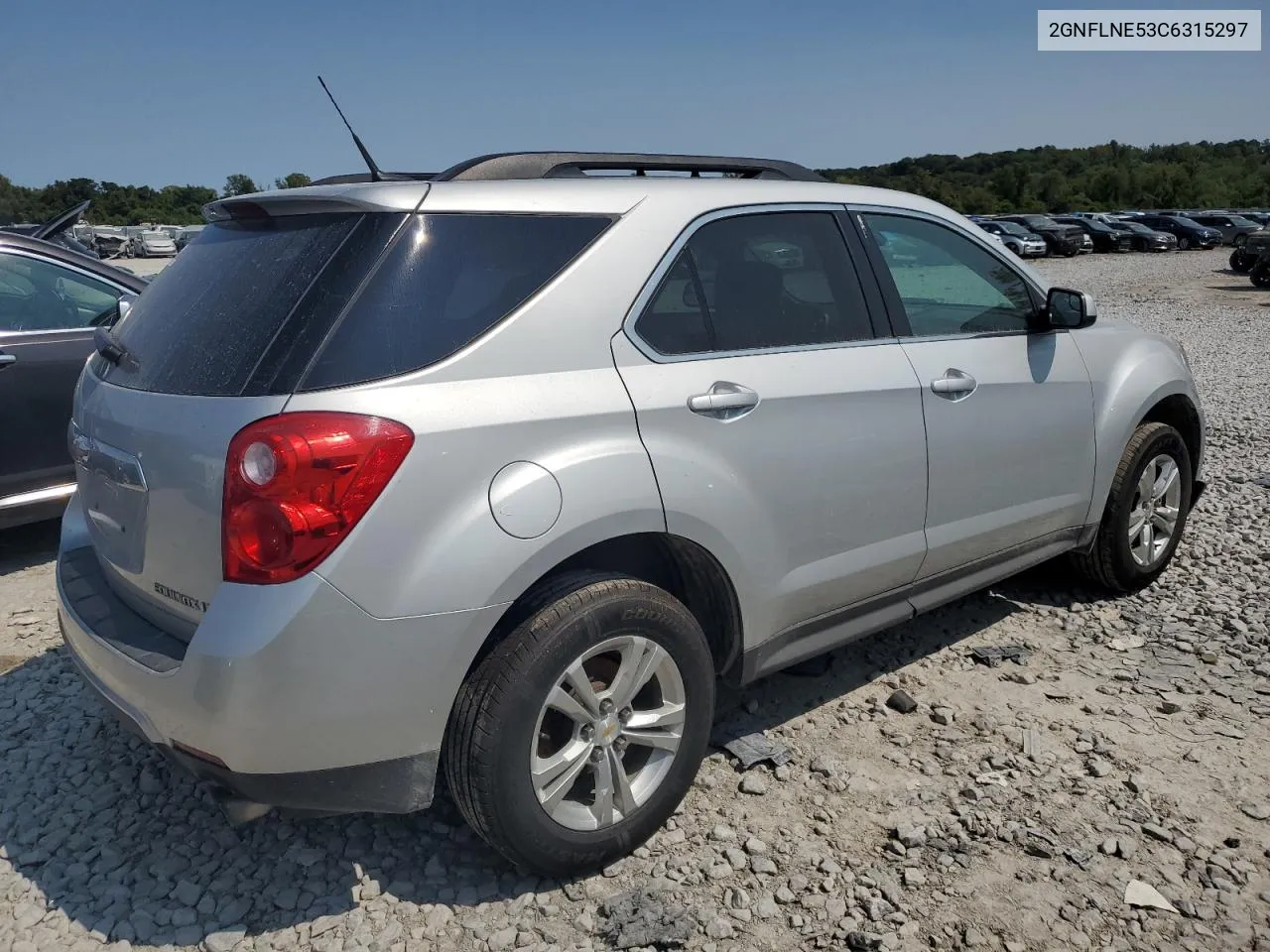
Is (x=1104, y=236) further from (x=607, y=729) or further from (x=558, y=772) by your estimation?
(x=558, y=772)

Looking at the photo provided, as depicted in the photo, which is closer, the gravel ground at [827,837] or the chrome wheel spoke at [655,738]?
the gravel ground at [827,837]

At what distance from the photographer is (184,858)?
283 centimetres

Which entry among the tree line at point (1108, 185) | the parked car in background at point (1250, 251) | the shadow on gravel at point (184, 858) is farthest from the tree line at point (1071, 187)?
the shadow on gravel at point (184, 858)

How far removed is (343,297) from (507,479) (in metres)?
0.56

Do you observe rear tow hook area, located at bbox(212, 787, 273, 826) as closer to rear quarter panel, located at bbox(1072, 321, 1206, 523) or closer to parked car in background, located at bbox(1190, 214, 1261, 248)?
rear quarter panel, located at bbox(1072, 321, 1206, 523)

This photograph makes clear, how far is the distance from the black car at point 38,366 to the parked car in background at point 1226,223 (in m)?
48.2

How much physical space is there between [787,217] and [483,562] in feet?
5.28

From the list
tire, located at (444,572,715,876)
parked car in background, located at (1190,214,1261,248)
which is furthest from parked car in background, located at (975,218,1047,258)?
tire, located at (444,572,715,876)

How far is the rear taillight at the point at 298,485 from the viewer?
2180 mm

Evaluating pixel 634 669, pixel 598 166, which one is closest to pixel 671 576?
pixel 634 669

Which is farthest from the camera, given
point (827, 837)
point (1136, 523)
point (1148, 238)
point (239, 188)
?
point (1148, 238)

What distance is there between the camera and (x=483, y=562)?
2307 mm

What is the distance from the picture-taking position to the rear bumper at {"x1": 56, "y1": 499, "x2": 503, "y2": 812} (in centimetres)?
218

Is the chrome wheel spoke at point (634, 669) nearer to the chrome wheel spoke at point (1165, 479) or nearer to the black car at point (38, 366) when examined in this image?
the chrome wheel spoke at point (1165, 479)
